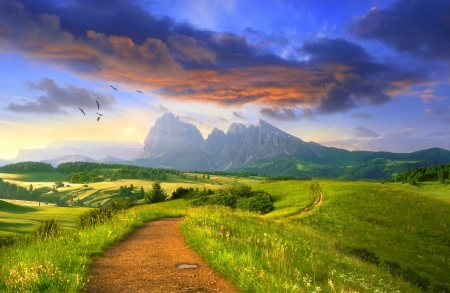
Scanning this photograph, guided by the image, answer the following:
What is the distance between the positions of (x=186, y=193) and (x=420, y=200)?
62.5 metres

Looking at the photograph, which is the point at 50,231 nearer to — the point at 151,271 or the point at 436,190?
the point at 151,271

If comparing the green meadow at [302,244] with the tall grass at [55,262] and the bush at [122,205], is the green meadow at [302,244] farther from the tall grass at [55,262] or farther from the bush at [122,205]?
the bush at [122,205]

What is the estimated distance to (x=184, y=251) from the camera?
15672 millimetres

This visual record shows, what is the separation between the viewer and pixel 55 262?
10531 millimetres

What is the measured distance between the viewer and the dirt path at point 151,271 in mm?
9898

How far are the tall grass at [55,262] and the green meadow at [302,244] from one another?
0.12 feet

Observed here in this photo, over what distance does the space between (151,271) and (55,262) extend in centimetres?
337

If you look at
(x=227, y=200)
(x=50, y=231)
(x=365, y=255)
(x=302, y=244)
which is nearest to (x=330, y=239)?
(x=365, y=255)

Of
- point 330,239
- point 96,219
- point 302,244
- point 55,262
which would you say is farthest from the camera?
point 330,239

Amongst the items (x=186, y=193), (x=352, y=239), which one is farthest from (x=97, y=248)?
(x=186, y=193)

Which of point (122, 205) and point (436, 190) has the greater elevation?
point (436, 190)

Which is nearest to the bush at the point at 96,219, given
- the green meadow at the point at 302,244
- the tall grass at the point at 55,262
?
the green meadow at the point at 302,244

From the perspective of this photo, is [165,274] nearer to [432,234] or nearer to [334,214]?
[334,214]

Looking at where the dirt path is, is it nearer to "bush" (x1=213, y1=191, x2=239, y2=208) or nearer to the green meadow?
the green meadow
